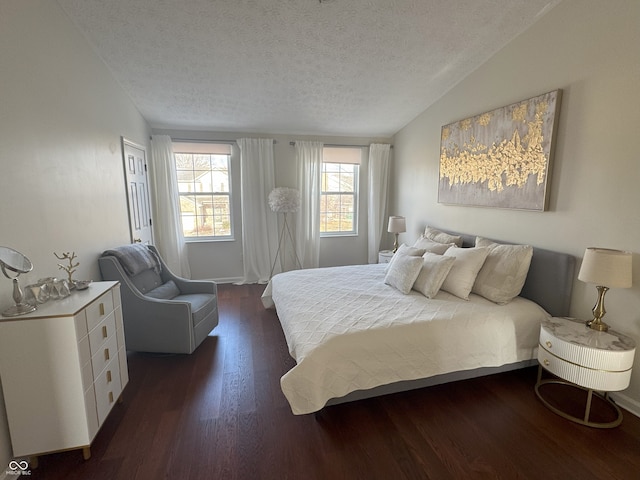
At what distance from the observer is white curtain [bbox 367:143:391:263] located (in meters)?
5.11

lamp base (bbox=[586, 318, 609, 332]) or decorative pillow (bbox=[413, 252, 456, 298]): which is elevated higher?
decorative pillow (bbox=[413, 252, 456, 298])

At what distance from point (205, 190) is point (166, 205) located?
622mm

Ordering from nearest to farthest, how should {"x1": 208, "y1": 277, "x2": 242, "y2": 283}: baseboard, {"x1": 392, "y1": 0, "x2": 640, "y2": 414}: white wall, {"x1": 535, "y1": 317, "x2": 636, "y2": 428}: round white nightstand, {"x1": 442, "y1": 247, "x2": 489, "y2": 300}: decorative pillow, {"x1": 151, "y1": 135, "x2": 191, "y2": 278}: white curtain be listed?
{"x1": 535, "y1": 317, "x2": 636, "y2": 428}: round white nightstand → {"x1": 392, "y1": 0, "x2": 640, "y2": 414}: white wall → {"x1": 442, "y1": 247, "x2": 489, "y2": 300}: decorative pillow → {"x1": 151, "y1": 135, "x2": 191, "y2": 278}: white curtain → {"x1": 208, "y1": 277, "x2": 242, "y2": 283}: baseboard

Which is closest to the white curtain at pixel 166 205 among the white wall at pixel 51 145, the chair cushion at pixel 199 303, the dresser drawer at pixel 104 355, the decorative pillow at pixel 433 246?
the white wall at pixel 51 145

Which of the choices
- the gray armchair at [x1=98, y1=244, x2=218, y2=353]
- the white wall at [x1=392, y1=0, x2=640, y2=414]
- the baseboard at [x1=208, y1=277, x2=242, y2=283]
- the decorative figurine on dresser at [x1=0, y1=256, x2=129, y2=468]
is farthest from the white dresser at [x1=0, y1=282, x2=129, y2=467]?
the white wall at [x1=392, y1=0, x2=640, y2=414]

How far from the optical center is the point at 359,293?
272 cm

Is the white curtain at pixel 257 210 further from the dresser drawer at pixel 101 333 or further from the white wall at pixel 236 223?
the dresser drawer at pixel 101 333

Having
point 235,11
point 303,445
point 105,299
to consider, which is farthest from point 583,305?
point 235,11

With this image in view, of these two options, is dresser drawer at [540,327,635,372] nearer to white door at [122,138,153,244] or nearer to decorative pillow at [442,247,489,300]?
decorative pillow at [442,247,489,300]

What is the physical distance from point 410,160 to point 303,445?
13.4ft

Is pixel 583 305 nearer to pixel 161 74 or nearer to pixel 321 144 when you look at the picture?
pixel 321 144

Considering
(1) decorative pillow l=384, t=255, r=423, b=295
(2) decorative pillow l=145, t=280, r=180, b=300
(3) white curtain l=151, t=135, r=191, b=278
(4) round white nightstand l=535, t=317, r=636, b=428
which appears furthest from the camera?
(3) white curtain l=151, t=135, r=191, b=278

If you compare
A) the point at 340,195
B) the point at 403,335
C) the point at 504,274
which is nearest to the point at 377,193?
the point at 340,195

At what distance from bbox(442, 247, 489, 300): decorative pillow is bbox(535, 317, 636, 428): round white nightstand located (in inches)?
24.4
